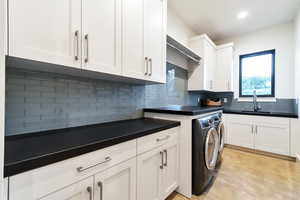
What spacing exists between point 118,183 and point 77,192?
30 cm

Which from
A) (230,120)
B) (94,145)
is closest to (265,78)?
(230,120)

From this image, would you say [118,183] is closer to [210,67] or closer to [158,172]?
[158,172]

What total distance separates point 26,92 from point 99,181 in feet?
2.73

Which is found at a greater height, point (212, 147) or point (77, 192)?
point (77, 192)

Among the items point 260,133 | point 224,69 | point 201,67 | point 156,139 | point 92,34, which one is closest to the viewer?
point 92,34

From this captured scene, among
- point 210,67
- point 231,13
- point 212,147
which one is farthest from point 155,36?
point 210,67

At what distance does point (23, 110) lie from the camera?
1.04 meters

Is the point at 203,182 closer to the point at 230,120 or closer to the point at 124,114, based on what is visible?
the point at 124,114

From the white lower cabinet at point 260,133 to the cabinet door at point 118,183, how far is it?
2930 mm

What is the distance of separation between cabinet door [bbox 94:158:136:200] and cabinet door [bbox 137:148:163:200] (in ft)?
0.24

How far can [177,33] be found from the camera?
2.86 metres

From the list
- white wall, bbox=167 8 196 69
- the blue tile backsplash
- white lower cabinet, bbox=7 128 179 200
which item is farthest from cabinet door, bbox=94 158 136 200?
white wall, bbox=167 8 196 69

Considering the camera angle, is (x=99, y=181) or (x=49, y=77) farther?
(x=49, y=77)

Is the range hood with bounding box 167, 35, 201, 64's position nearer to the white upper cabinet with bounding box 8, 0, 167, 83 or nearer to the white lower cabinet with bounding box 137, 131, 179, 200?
the white upper cabinet with bounding box 8, 0, 167, 83
